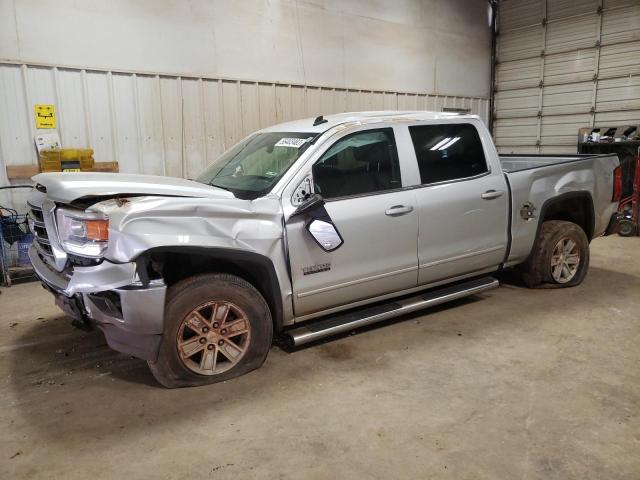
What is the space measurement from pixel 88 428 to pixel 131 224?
115 centimetres

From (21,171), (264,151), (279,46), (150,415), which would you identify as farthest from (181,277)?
(279,46)

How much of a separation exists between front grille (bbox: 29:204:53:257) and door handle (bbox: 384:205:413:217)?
227cm

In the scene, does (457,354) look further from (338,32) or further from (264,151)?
(338,32)

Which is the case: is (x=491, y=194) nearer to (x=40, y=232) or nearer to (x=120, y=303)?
(x=120, y=303)

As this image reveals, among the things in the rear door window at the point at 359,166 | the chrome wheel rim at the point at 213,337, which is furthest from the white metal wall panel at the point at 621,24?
the chrome wheel rim at the point at 213,337

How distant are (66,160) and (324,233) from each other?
4.25 meters

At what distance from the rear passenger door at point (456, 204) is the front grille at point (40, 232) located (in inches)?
102

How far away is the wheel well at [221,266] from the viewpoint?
284 cm

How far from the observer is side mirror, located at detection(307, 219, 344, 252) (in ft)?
10.3

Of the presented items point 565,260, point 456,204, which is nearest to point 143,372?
point 456,204

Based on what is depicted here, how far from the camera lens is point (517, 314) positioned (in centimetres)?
428

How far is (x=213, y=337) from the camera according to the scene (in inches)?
120

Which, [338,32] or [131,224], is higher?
[338,32]

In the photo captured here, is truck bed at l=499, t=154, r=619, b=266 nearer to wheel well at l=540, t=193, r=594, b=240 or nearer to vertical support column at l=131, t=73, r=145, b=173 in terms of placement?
wheel well at l=540, t=193, r=594, b=240
